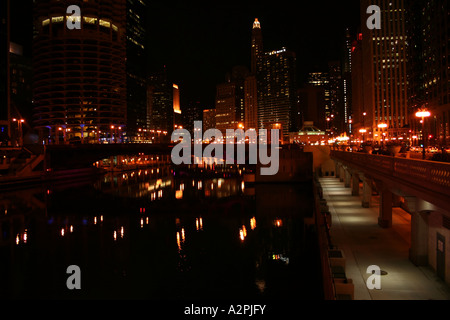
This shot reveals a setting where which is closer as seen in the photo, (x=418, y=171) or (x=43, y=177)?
(x=418, y=171)

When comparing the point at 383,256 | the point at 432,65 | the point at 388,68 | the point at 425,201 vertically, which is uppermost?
the point at 388,68

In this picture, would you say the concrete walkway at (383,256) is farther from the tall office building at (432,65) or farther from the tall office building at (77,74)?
the tall office building at (77,74)

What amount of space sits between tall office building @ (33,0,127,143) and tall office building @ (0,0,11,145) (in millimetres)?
15621

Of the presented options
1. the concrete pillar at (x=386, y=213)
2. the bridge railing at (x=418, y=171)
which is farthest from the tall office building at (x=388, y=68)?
the bridge railing at (x=418, y=171)

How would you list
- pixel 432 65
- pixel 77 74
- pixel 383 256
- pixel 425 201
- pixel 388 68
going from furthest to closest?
1. pixel 388 68
2. pixel 77 74
3. pixel 432 65
4. pixel 383 256
5. pixel 425 201

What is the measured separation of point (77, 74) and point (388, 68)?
118588 mm

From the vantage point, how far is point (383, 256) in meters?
20.4

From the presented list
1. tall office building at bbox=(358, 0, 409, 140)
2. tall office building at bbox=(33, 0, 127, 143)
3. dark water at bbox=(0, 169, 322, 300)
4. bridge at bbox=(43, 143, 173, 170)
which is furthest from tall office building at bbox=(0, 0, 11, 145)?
tall office building at bbox=(358, 0, 409, 140)

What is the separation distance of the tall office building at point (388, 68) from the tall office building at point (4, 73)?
414 ft

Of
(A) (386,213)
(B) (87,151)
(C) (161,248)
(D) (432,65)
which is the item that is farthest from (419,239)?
(D) (432,65)

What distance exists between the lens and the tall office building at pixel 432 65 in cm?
11131

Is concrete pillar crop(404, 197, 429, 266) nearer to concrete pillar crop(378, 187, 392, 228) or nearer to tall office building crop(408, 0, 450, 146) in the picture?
concrete pillar crop(378, 187, 392, 228)

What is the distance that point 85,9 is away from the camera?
144m

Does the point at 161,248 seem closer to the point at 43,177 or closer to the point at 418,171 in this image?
the point at 418,171
